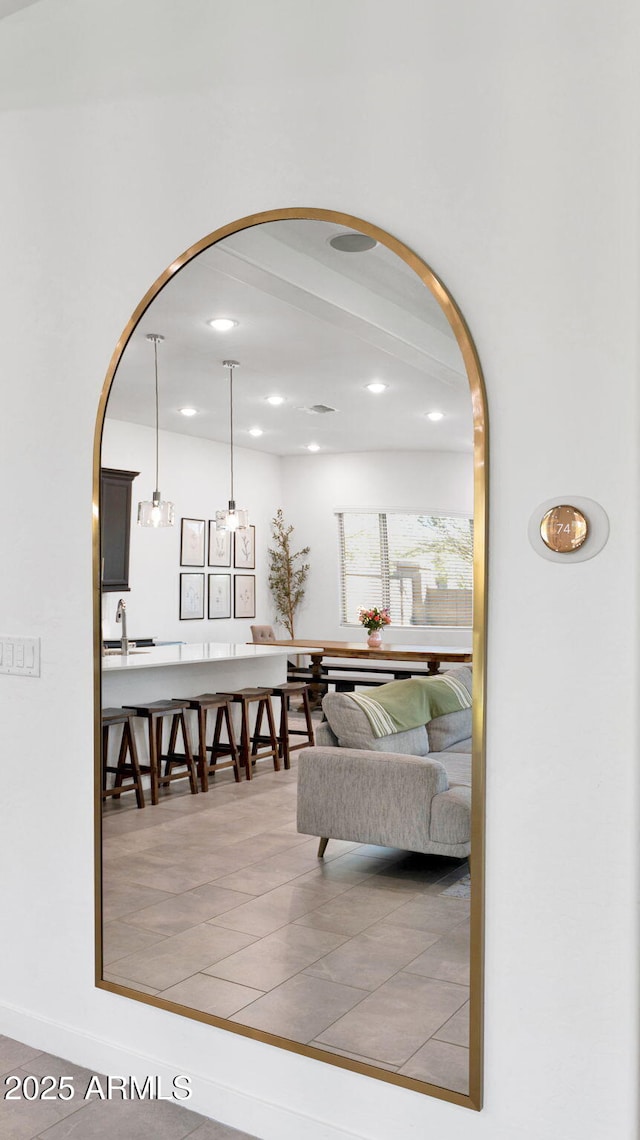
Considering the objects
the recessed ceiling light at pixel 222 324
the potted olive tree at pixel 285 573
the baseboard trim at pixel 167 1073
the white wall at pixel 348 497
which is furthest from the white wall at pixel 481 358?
the potted olive tree at pixel 285 573

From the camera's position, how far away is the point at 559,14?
1.72 m

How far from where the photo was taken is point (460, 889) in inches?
72.6

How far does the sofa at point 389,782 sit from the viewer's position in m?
1.86

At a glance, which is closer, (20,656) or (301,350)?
(301,350)

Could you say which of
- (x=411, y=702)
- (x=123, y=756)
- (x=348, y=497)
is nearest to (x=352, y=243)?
(x=348, y=497)

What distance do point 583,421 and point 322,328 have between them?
64cm

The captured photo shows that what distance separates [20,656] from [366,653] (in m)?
1.11

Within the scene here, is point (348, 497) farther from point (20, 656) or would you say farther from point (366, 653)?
point (20, 656)

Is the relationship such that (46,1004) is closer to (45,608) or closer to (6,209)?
(45,608)

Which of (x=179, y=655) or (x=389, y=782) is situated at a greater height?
(x=179, y=655)

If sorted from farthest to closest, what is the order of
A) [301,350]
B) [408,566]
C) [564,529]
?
[301,350], [408,566], [564,529]

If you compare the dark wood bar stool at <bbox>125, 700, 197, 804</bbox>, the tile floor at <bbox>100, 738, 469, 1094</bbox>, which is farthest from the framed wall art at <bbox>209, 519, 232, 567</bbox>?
the tile floor at <bbox>100, 738, 469, 1094</bbox>

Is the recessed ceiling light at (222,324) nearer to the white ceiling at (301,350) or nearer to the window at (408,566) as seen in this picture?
the white ceiling at (301,350)

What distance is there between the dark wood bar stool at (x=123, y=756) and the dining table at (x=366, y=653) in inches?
19.4
